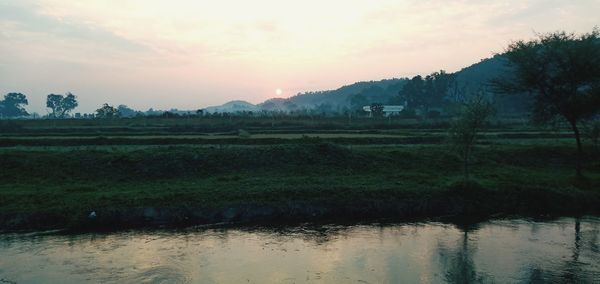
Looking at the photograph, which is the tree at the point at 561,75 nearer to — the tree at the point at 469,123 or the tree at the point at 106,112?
the tree at the point at 469,123

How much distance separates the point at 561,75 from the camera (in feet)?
133

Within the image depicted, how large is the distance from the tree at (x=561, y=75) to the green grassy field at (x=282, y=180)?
18.3 feet

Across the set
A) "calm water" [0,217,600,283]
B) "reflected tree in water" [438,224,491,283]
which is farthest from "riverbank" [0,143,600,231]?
"reflected tree in water" [438,224,491,283]

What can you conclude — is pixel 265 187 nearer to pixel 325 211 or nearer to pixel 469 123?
pixel 325 211

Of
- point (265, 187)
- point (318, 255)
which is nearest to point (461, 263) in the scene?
point (318, 255)

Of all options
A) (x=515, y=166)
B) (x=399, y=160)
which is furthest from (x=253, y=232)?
(x=515, y=166)

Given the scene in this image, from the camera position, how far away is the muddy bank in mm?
28031

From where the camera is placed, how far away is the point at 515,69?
43.2m

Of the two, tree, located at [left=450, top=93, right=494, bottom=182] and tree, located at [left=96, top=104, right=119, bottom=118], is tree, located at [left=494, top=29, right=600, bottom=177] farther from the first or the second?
tree, located at [left=96, top=104, right=119, bottom=118]

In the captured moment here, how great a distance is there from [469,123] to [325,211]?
13.0 meters

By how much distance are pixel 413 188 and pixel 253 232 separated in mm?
13168

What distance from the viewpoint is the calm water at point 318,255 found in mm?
19625

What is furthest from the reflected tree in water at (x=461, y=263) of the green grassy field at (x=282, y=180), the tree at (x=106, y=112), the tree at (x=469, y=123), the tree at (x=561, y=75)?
the tree at (x=106, y=112)

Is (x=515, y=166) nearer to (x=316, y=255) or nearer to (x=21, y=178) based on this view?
(x=316, y=255)
